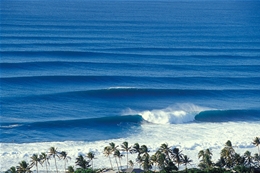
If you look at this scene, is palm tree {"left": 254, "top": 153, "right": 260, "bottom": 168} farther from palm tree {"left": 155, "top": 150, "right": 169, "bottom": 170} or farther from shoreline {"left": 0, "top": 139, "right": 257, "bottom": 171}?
palm tree {"left": 155, "top": 150, "right": 169, "bottom": 170}

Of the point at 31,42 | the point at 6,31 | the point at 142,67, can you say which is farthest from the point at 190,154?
the point at 6,31

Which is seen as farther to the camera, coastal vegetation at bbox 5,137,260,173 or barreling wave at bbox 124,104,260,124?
barreling wave at bbox 124,104,260,124

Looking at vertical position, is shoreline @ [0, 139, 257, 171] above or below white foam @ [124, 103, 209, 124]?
below

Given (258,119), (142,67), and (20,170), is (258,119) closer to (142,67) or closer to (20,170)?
(142,67)

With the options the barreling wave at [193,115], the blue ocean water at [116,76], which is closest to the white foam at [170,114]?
the barreling wave at [193,115]

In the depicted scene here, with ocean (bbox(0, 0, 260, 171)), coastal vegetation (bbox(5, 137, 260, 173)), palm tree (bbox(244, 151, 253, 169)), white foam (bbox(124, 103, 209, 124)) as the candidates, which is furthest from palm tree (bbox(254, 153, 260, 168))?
white foam (bbox(124, 103, 209, 124))

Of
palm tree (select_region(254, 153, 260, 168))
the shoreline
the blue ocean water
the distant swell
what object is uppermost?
the blue ocean water

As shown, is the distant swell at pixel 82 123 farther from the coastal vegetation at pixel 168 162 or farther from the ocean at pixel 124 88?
the coastal vegetation at pixel 168 162
